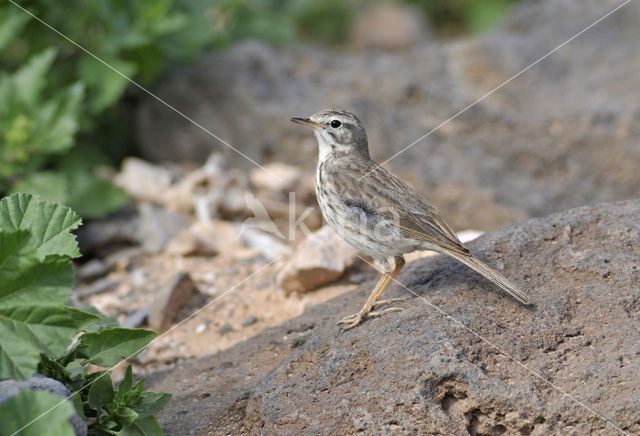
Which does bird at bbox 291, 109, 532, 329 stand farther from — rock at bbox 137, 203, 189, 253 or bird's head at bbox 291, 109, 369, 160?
rock at bbox 137, 203, 189, 253

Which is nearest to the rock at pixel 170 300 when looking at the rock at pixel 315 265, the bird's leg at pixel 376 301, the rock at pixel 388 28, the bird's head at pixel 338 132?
the rock at pixel 315 265

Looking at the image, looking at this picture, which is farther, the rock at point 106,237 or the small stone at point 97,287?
the rock at point 106,237

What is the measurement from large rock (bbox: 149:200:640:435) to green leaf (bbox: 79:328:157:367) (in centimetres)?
59

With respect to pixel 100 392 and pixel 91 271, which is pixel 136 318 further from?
pixel 100 392

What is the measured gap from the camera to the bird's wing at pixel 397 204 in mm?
4697

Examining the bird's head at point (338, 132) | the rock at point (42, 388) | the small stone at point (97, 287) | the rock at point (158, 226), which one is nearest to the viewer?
the rock at point (42, 388)

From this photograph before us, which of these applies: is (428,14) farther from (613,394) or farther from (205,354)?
(613,394)

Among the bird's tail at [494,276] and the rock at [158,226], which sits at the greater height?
the bird's tail at [494,276]

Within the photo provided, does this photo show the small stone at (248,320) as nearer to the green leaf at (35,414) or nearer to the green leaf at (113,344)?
the green leaf at (113,344)

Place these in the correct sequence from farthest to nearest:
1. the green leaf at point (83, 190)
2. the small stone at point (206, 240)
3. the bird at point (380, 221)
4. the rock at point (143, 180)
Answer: the rock at point (143, 180) < the green leaf at point (83, 190) < the small stone at point (206, 240) < the bird at point (380, 221)

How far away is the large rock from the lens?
3633mm

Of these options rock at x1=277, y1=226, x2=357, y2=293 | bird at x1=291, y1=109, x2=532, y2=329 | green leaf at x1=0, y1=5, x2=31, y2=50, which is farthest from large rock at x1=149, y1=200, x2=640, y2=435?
green leaf at x1=0, y1=5, x2=31, y2=50

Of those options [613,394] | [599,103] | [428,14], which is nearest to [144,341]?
[613,394]

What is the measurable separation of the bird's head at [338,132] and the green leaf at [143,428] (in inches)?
104
